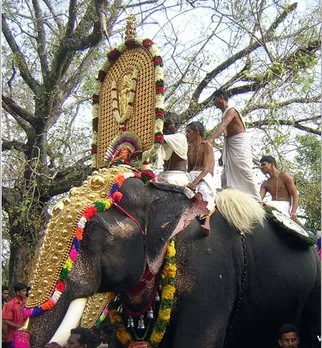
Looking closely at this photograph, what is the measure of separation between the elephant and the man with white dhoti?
33 centimetres

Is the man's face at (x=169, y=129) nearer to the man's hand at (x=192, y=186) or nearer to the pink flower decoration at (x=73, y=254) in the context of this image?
the man's hand at (x=192, y=186)

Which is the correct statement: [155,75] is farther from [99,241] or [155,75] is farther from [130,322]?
[130,322]

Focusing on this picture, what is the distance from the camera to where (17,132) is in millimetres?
12445

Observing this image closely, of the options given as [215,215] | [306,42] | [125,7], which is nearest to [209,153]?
[215,215]

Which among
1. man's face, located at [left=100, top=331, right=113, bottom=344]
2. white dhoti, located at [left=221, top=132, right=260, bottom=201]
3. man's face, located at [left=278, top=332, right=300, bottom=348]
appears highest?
white dhoti, located at [left=221, top=132, right=260, bottom=201]

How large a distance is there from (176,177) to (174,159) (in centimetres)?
13

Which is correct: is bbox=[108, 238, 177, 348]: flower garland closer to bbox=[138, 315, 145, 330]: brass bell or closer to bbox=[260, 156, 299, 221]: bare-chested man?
bbox=[138, 315, 145, 330]: brass bell

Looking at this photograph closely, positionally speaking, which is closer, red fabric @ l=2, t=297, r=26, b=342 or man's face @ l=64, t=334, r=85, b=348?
man's face @ l=64, t=334, r=85, b=348

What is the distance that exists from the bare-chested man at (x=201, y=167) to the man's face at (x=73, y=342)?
1254 mm

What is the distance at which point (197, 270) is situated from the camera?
4426 mm

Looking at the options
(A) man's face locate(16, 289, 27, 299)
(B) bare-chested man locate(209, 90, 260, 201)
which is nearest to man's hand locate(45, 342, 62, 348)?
(B) bare-chested man locate(209, 90, 260, 201)

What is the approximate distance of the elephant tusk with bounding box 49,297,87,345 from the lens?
11.9ft

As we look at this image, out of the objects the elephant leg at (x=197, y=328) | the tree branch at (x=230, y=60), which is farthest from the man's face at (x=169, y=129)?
the tree branch at (x=230, y=60)

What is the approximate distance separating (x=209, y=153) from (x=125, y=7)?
5.35 meters
